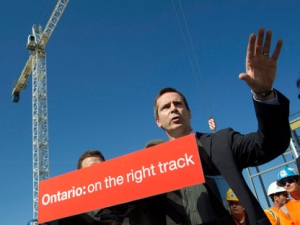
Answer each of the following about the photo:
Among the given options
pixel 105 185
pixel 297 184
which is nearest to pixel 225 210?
pixel 105 185

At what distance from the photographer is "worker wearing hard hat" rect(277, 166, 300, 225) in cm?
344

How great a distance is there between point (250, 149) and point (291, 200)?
2.73 metres

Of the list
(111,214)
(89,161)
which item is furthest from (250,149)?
(89,161)

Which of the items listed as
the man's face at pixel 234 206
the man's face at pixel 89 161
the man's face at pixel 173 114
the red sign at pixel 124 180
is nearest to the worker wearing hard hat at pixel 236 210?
the man's face at pixel 234 206

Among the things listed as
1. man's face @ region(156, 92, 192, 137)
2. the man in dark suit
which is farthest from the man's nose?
the man in dark suit

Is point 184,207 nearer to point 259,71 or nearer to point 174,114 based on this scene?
point 174,114

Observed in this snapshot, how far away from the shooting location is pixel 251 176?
13250mm

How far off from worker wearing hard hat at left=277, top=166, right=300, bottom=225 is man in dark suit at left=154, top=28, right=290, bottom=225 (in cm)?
240

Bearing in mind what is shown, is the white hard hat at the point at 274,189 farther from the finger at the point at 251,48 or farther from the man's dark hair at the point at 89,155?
the finger at the point at 251,48

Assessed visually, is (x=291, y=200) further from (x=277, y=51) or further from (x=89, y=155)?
(x=277, y=51)

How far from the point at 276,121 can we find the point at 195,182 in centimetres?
43

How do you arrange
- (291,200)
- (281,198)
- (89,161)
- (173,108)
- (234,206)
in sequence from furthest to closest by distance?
1. (281,198)
2. (291,200)
3. (89,161)
4. (173,108)
5. (234,206)

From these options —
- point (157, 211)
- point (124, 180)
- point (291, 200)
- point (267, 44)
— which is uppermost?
point (267, 44)

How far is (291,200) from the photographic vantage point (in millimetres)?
3676
